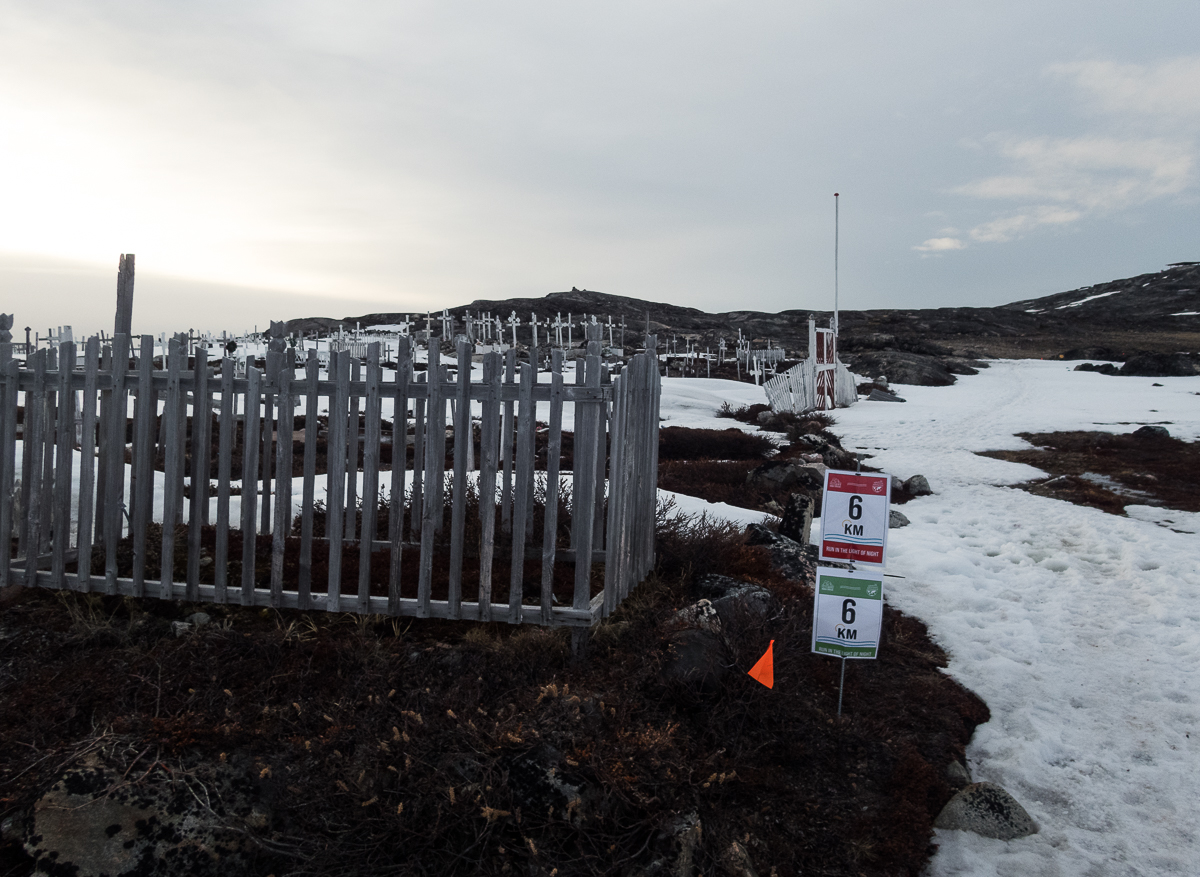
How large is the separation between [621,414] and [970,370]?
35.0 metres

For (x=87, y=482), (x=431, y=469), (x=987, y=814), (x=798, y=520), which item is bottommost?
(x=987, y=814)

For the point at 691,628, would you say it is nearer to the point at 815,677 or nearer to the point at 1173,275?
the point at 815,677

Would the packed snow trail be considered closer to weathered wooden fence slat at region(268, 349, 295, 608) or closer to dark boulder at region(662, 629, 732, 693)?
dark boulder at region(662, 629, 732, 693)

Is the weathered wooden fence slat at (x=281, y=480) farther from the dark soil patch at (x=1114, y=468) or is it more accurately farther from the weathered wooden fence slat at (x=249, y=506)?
the dark soil patch at (x=1114, y=468)

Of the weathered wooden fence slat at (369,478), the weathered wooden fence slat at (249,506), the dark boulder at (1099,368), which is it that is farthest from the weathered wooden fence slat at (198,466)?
the dark boulder at (1099,368)

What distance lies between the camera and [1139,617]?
598 cm

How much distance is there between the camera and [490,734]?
10.5 feet

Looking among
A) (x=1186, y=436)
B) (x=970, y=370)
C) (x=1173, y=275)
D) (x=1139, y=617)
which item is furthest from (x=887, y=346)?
(x=1173, y=275)

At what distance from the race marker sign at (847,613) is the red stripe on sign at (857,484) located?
0.46m

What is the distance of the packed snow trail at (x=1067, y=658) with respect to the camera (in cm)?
336

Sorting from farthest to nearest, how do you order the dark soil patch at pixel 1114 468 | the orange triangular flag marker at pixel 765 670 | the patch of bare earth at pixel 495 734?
the dark soil patch at pixel 1114 468, the orange triangular flag marker at pixel 765 670, the patch of bare earth at pixel 495 734

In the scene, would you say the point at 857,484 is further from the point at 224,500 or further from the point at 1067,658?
the point at 224,500

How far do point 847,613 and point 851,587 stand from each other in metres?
0.15

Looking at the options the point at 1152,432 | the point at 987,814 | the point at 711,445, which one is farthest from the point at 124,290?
the point at 1152,432
